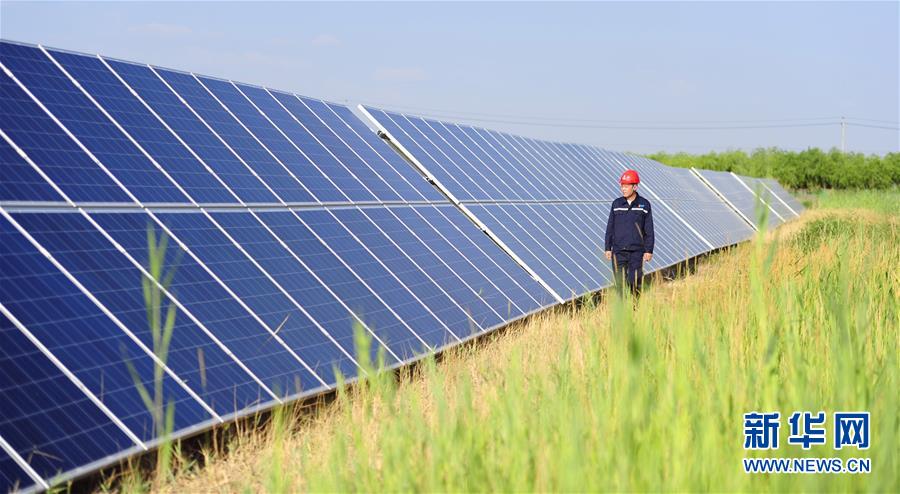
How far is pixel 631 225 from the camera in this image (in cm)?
1349

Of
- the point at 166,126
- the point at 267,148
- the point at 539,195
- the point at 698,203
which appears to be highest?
the point at 698,203

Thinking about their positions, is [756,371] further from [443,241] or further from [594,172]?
[594,172]

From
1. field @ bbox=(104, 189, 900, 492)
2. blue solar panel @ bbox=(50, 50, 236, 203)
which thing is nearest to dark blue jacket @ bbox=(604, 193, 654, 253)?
A: blue solar panel @ bbox=(50, 50, 236, 203)

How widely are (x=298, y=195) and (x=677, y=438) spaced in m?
7.06

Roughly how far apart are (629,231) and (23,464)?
9.55 meters

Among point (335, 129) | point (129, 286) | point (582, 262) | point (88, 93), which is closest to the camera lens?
point (129, 286)

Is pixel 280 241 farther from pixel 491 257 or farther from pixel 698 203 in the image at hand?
pixel 698 203

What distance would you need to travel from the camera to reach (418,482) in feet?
14.2

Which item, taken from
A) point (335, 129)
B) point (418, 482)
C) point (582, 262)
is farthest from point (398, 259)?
point (418, 482)

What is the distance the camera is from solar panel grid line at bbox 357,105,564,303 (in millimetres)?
13352

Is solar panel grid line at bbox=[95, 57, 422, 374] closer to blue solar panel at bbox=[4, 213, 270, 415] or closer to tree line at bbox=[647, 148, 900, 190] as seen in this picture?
blue solar panel at bbox=[4, 213, 270, 415]

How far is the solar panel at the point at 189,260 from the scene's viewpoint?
607 cm

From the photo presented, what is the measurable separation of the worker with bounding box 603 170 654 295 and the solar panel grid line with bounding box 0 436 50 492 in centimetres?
915

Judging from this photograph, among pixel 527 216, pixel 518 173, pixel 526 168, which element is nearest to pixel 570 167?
pixel 526 168
